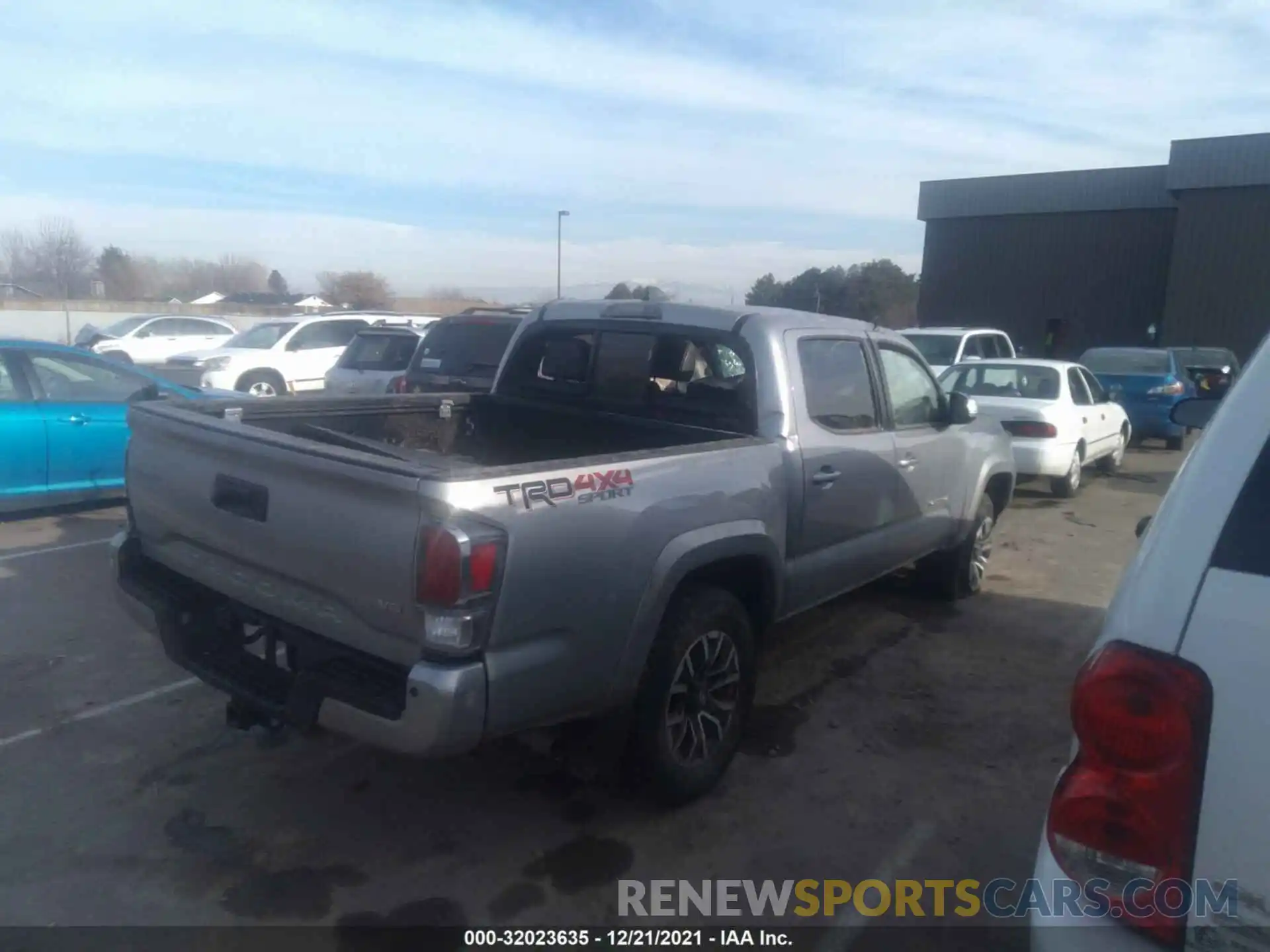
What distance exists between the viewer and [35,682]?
16.4ft

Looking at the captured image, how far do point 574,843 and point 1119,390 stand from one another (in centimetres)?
1437

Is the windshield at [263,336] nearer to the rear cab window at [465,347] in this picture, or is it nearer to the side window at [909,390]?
the rear cab window at [465,347]

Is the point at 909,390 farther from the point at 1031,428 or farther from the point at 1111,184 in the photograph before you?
the point at 1111,184

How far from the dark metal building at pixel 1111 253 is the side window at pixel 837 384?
28.2 meters

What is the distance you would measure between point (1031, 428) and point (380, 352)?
8.58 m

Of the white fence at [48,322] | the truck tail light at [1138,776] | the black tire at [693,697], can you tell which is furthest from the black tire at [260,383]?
the truck tail light at [1138,776]

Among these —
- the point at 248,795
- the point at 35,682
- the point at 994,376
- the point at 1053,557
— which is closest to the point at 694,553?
the point at 248,795

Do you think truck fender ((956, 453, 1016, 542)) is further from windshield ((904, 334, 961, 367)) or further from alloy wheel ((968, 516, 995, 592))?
windshield ((904, 334, 961, 367))

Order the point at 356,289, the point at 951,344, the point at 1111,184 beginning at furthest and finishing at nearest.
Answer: the point at 356,289, the point at 1111,184, the point at 951,344

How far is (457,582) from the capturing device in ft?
9.39

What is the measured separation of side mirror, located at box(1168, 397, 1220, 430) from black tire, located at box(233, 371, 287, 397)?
15.3 metres

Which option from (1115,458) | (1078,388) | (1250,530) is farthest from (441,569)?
(1115,458)

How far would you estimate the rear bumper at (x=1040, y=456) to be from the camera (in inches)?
409

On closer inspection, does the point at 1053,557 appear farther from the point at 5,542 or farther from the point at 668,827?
the point at 5,542
